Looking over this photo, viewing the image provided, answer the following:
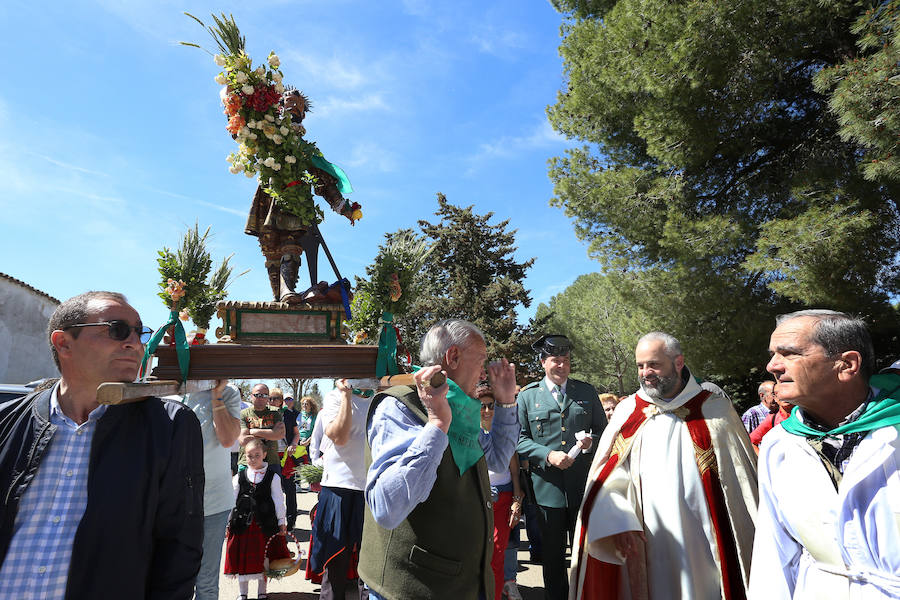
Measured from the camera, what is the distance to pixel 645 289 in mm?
11773

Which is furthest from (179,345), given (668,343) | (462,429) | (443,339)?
(668,343)

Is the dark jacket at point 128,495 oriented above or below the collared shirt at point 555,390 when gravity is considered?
below

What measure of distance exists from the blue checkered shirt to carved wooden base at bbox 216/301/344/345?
5.68ft

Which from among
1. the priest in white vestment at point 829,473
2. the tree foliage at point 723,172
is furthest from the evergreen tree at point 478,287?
the priest in white vestment at point 829,473

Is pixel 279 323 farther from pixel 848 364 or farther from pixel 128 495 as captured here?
pixel 848 364

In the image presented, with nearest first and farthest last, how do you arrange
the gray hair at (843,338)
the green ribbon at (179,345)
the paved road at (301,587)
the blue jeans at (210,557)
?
the gray hair at (843,338)
the green ribbon at (179,345)
the blue jeans at (210,557)
the paved road at (301,587)

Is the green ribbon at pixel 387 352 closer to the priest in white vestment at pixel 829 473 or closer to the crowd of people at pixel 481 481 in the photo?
the crowd of people at pixel 481 481

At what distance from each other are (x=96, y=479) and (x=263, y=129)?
2.54m

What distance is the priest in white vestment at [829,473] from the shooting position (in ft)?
6.44

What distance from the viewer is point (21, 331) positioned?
22.0m

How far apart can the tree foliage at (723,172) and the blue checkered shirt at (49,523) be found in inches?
381

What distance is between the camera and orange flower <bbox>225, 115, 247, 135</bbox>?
11.9 feet

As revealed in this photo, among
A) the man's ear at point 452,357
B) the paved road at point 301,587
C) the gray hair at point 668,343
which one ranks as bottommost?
the paved road at point 301,587

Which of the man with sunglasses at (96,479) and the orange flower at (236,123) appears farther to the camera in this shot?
the orange flower at (236,123)
